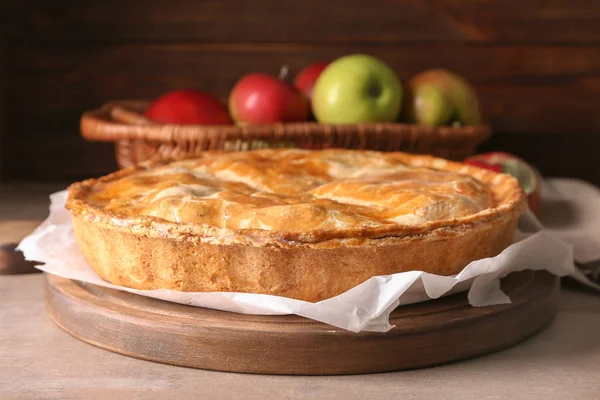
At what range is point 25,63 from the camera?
2.50 m

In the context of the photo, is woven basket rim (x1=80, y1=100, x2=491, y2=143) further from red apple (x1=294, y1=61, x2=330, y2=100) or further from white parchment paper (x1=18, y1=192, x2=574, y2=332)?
white parchment paper (x1=18, y1=192, x2=574, y2=332)

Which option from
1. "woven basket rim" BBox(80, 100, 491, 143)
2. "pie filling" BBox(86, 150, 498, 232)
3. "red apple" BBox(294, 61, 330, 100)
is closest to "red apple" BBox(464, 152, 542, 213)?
"woven basket rim" BBox(80, 100, 491, 143)

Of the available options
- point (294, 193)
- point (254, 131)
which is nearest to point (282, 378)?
point (294, 193)

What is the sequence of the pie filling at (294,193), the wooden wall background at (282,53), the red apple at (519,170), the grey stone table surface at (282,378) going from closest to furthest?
the grey stone table surface at (282,378), the pie filling at (294,193), the red apple at (519,170), the wooden wall background at (282,53)

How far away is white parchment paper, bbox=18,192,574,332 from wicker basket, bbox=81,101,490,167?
45 centimetres

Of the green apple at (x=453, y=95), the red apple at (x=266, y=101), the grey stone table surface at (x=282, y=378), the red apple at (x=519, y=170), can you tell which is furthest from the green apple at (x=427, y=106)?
the grey stone table surface at (x=282, y=378)

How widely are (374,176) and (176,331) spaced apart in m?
0.46

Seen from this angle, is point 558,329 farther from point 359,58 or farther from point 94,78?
point 94,78

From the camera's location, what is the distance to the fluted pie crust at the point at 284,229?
980 mm

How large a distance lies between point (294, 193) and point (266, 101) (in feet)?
2.14

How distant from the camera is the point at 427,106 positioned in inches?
73.0

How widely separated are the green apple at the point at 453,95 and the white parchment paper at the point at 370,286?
719 millimetres

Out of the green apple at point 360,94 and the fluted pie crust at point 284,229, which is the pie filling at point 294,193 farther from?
the green apple at point 360,94

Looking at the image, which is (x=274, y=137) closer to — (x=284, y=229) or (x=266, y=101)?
(x=266, y=101)
